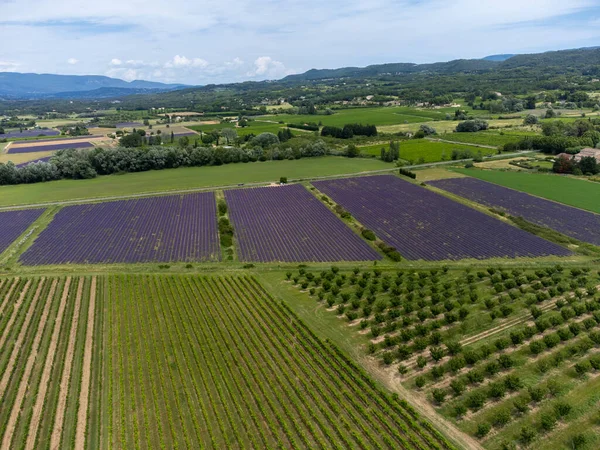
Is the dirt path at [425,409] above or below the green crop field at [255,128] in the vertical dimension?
below

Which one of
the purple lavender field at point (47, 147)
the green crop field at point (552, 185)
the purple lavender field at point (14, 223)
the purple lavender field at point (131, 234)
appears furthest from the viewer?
the purple lavender field at point (47, 147)

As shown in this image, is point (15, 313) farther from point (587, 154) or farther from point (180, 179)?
point (587, 154)

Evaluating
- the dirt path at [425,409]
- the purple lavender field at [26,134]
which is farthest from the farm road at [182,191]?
the purple lavender field at [26,134]

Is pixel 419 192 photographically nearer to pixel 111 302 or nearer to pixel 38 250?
pixel 111 302

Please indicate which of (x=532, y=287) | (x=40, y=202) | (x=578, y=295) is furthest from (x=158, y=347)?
(x=40, y=202)

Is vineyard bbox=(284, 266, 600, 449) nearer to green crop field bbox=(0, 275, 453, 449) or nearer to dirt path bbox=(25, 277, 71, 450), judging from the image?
green crop field bbox=(0, 275, 453, 449)

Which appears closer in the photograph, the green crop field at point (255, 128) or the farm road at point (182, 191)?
the farm road at point (182, 191)

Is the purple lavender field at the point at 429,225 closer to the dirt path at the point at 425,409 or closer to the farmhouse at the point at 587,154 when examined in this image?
the dirt path at the point at 425,409
